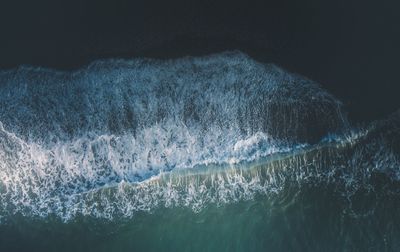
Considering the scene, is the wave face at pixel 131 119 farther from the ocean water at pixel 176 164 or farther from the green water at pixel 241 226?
the green water at pixel 241 226

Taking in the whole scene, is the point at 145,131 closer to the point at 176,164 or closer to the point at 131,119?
the point at 131,119

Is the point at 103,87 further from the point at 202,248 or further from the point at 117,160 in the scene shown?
the point at 202,248

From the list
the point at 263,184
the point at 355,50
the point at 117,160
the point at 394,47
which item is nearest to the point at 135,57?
the point at 117,160

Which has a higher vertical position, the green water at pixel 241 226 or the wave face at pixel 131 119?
the wave face at pixel 131 119

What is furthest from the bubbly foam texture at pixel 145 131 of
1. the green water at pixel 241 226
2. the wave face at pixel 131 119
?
the green water at pixel 241 226

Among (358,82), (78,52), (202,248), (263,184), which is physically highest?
(78,52)


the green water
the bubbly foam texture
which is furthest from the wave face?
the green water

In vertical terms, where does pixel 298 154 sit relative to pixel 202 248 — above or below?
above
